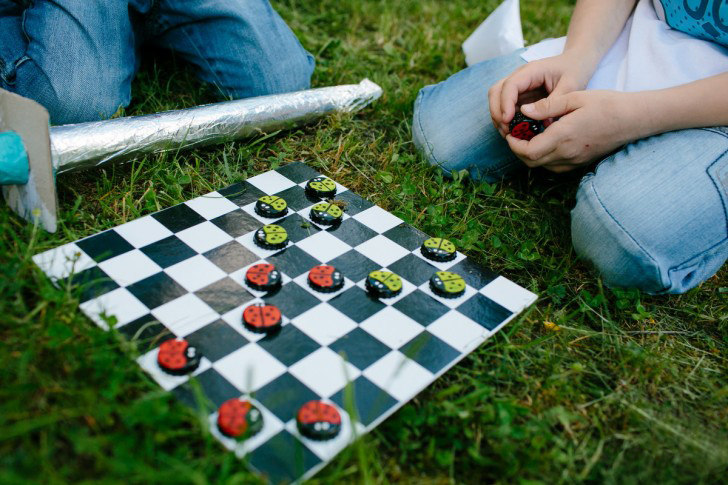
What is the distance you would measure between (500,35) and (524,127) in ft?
1.52

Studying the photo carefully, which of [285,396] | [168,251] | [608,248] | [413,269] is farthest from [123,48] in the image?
[608,248]

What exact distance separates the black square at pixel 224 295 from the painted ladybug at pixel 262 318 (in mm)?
37

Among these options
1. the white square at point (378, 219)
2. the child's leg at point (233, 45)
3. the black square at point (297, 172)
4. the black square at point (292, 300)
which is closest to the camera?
the black square at point (292, 300)

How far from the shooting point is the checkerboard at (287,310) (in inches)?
28.5

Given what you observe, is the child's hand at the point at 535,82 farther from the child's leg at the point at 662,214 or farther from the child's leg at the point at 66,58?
the child's leg at the point at 66,58

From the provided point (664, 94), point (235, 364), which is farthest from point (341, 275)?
point (664, 94)

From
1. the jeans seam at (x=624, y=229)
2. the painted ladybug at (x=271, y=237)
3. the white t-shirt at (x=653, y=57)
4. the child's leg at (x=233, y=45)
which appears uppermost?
the white t-shirt at (x=653, y=57)

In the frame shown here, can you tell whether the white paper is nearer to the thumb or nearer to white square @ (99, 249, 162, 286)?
the thumb

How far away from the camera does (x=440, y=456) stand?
0.73 metres

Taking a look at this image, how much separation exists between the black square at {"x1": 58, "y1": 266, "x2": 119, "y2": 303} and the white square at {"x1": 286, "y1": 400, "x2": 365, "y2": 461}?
1.09 ft

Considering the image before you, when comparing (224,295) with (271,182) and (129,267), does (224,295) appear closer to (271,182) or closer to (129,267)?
(129,267)

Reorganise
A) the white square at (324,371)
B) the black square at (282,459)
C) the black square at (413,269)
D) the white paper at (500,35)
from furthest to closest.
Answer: the white paper at (500,35) → the black square at (413,269) → the white square at (324,371) → the black square at (282,459)

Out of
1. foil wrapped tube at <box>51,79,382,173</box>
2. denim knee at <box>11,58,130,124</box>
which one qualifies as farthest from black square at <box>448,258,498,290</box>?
denim knee at <box>11,58,130,124</box>

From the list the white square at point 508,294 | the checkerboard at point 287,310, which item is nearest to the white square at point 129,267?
the checkerboard at point 287,310
